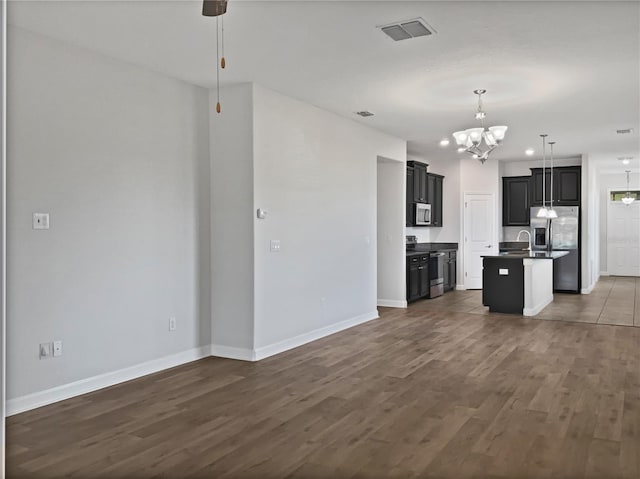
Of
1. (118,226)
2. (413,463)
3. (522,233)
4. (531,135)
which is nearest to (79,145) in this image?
(118,226)

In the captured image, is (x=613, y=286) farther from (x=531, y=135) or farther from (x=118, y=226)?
(x=118, y=226)

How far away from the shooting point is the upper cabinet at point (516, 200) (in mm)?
11320

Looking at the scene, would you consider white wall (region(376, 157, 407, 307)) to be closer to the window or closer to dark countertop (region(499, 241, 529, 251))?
dark countertop (region(499, 241, 529, 251))

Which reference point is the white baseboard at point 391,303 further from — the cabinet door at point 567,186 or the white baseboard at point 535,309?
the cabinet door at point 567,186

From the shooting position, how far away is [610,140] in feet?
28.8

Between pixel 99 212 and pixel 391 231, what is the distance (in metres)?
5.31

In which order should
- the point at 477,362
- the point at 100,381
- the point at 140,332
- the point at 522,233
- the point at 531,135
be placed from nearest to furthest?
the point at 100,381, the point at 140,332, the point at 477,362, the point at 531,135, the point at 522,233

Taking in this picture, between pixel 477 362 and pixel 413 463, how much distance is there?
8.24 ft

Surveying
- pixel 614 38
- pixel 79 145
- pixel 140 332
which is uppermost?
pixel 614 38

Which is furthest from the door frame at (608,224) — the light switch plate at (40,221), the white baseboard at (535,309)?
the light switch plate at (40,221)

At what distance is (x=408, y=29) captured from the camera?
154 inches

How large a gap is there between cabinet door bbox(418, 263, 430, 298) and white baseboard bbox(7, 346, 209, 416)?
4895 mm

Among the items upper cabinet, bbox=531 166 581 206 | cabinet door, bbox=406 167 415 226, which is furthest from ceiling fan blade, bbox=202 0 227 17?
upper cabinet, bbox=531 166 581 206

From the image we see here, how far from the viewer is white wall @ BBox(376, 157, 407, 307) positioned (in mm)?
8742
